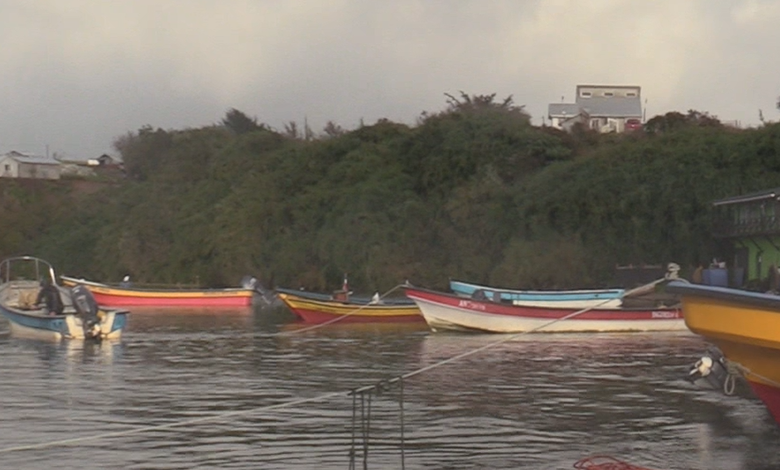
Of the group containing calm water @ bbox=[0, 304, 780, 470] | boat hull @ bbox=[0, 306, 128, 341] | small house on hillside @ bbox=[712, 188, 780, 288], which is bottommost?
calm water @ bbox=[0, 304, 780, 470]

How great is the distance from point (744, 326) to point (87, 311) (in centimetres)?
1786

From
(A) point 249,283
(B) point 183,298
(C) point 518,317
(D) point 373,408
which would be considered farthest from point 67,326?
(A) point 249,283

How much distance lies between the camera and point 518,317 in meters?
27.3

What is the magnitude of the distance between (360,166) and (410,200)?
4237mm

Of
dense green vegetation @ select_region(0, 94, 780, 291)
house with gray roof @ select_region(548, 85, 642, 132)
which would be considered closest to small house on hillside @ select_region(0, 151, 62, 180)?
dense green vegetation @ select_region(0, 94, 780, 291)

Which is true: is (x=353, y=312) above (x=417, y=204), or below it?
below

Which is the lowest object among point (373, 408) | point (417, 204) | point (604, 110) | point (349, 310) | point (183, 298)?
point (373, 408)

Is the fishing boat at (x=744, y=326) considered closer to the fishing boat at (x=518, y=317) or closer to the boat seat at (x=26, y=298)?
the fishing boat at (x=518, y=317)

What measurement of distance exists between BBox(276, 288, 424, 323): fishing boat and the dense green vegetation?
12759 mm

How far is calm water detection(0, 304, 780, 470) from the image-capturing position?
12328 mm

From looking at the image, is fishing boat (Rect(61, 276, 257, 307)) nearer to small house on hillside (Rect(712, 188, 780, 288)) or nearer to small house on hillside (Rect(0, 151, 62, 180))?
small house on hillside (Rect(712, 188, 780, 288))

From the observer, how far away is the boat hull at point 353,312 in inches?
1243

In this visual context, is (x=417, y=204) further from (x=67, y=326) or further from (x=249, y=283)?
(x=67, y=326)

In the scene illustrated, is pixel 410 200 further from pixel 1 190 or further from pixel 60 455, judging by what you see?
pixel 60 455
